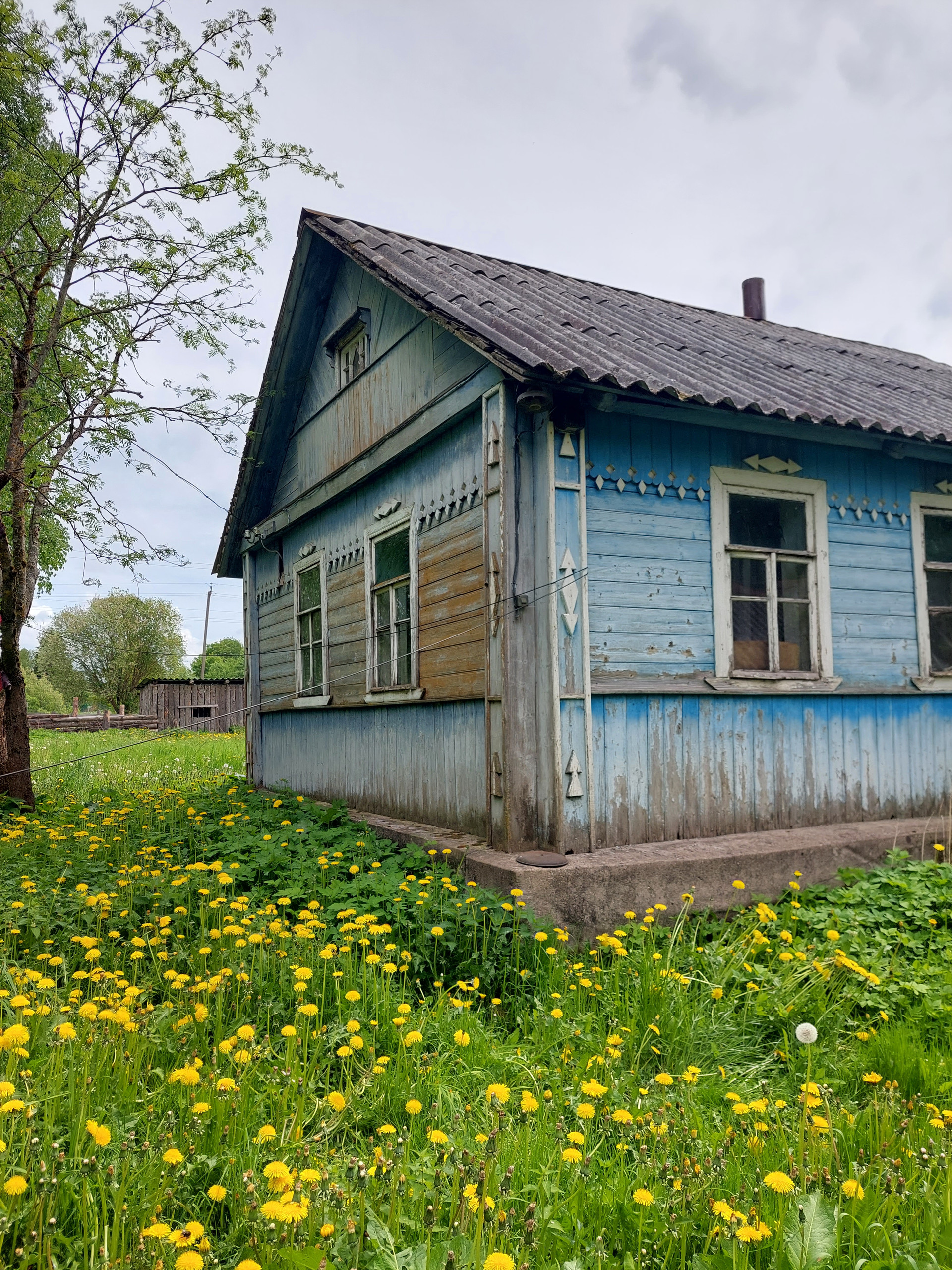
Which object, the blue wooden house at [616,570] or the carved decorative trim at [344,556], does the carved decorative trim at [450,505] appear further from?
the carved decorative trim at [344,556]

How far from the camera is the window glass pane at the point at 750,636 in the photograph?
20.3ft

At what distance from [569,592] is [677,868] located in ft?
5.81

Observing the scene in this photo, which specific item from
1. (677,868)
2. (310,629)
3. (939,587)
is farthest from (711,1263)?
(310,629)

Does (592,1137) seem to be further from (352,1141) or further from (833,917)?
(833,917)

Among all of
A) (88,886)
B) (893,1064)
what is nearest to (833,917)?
(893,1064)

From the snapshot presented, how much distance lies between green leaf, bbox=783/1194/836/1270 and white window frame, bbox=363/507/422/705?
4981mm

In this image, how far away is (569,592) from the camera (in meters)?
5.34

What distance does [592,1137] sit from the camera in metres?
2.60

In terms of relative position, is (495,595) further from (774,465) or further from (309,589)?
(309,589)

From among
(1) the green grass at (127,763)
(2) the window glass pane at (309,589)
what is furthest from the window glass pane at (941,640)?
(1) the green grass at (127,763)

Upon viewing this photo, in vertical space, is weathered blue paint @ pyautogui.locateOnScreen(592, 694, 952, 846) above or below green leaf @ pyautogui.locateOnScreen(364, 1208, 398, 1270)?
above

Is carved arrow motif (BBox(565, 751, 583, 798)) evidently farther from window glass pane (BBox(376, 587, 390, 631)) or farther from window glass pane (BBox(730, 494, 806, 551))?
window glass pane (BBox(376, 587, 390, 631))

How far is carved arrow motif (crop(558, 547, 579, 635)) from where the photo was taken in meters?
5.30

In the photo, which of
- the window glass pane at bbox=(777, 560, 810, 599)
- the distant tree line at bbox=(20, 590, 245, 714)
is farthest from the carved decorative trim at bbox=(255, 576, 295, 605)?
the distant tree line at bbox=(20, 590, 245, 714)
